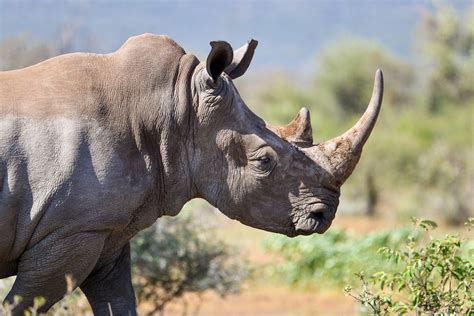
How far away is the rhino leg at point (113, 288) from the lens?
7.23m

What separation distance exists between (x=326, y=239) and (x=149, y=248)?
21.7 ft

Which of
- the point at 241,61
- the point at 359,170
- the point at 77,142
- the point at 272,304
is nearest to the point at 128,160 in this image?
the point at 77,142

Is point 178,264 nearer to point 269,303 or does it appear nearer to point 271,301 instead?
point 269,303

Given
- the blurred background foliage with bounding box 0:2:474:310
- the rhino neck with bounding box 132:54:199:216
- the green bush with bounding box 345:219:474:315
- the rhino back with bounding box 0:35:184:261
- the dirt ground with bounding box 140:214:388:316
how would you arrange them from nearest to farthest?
the rhino back with bounding box 0:35:184:261 < the rhino neck with bounding box 132:54:199:216 < the green bush with bounding box 345:219:474:315 < the blurred background foliage with bounding box 0:2:474:310 < the dirt ground with bounding box 140:214:388:316

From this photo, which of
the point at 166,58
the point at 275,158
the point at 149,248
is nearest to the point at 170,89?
the point at 166,58

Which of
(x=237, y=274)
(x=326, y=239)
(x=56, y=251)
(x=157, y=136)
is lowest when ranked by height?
(x=326, y=239)

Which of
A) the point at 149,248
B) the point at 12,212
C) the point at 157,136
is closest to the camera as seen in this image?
the point at 12,212

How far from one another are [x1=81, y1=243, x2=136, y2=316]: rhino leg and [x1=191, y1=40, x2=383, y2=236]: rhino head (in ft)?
2.30

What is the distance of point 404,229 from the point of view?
1688cm

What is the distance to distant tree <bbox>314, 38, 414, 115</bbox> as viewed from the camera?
151 ft

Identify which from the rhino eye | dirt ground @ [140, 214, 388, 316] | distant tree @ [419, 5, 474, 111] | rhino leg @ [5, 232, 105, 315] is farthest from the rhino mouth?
distant tree @ [419, 5, 474, 111]

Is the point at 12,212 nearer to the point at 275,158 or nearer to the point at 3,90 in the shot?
the point at 3,90

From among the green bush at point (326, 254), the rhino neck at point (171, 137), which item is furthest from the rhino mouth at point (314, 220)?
the green bush at point (326, 254)

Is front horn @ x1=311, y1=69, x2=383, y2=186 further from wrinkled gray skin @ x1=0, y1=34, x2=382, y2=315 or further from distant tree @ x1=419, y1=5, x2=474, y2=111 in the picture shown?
distant tree @ x1=419, y1=5, x2=474, y2=111
